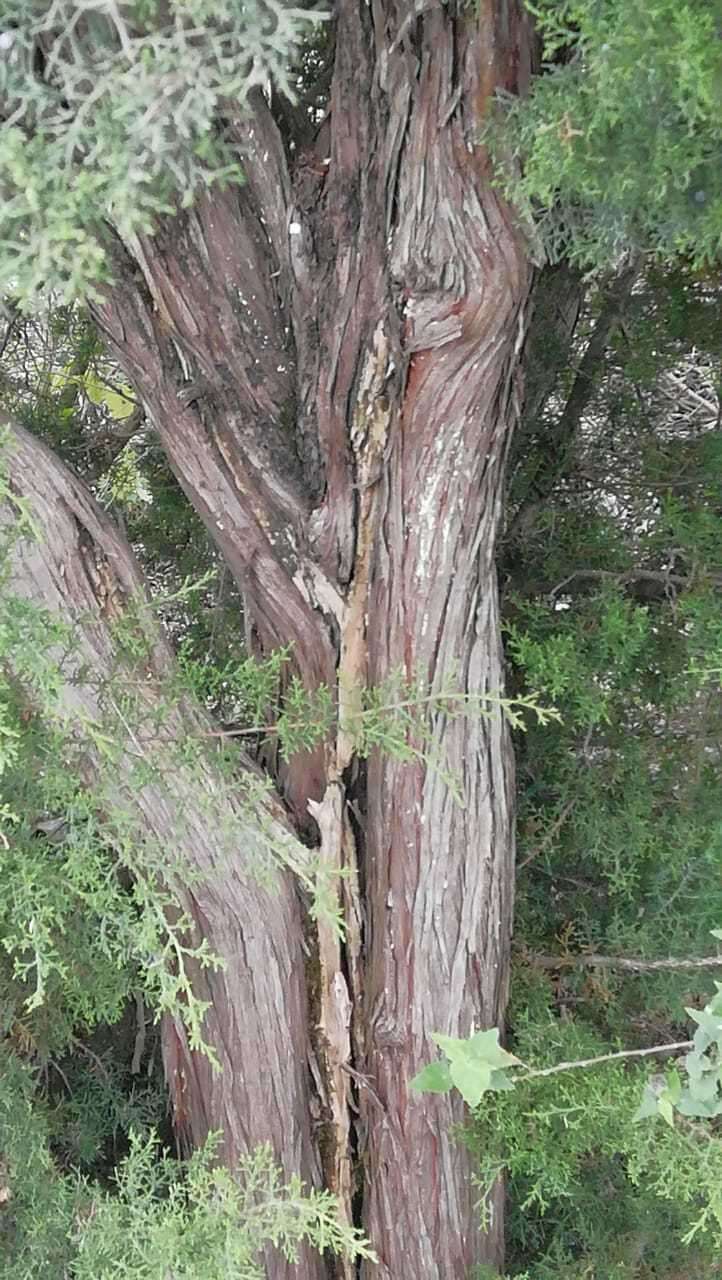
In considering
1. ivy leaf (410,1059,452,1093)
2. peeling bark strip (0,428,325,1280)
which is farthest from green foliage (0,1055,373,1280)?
ivy leaf (410,1059,452,1093)

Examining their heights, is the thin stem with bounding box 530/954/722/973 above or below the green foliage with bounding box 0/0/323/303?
below

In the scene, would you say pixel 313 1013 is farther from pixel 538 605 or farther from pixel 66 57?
pixel 66 57

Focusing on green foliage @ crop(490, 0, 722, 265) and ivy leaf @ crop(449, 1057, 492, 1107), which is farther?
ivy leaf @ crop(449, 1057, 492, 1107)

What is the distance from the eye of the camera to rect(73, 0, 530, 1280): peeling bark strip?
Answer: 86 centimetres

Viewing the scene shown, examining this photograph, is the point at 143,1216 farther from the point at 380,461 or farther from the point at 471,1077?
the point at 380,461

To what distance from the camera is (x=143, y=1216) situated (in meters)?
1.02

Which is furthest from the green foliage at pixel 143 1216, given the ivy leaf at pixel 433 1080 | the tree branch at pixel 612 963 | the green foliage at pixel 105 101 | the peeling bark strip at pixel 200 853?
the green foliage at pixel 105 101

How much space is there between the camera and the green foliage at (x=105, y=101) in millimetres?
584

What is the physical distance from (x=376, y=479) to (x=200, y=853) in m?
0.42

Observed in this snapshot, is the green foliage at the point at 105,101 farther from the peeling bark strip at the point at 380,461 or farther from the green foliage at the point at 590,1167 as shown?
the green foliage at the point at 590,1167

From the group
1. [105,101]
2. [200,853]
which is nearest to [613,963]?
[200,853]

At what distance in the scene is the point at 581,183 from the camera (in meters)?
0.67

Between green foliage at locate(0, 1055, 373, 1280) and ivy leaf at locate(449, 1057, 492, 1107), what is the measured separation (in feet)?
0.69

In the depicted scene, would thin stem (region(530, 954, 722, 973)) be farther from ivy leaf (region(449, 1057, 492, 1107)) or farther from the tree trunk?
ivy leaf (region(449, 1057, 492, 1107))
